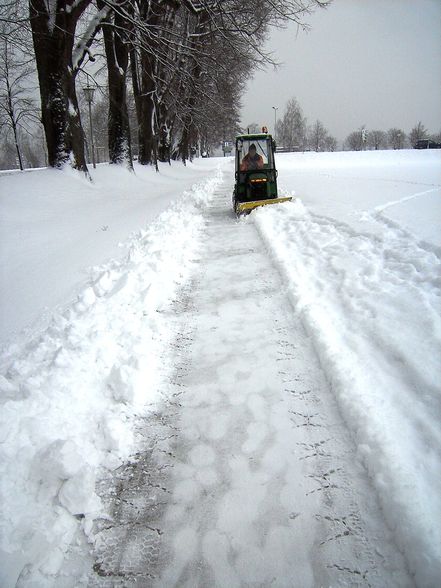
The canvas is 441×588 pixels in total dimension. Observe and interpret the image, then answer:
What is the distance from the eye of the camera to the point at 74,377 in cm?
295

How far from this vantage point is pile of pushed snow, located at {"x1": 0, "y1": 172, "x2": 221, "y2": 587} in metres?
1.92

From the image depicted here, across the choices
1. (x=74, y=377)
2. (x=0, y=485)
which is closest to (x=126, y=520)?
(x=0, y=485)

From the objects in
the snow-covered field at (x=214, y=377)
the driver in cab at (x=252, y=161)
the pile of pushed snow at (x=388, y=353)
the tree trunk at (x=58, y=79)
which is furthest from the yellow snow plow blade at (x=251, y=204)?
the tree trunk at (x=58, y=79)

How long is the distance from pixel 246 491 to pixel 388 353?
1.81 m

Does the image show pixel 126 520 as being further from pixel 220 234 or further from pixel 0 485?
pixel 220 234

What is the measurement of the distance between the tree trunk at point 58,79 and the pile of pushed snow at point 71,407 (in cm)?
840

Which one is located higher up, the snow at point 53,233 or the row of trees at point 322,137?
the row of trees at point 322,137

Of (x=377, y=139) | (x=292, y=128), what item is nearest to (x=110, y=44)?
(x=292, y=128)

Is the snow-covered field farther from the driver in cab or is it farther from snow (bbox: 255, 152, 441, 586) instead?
the driver in cab

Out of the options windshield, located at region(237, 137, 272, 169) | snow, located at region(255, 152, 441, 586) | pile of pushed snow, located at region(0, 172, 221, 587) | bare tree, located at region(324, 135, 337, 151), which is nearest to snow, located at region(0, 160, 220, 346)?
pile of pushed snow, located at region(0, 172, 221, 587)

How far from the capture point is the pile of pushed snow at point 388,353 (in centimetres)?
191

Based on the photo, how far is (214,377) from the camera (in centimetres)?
315

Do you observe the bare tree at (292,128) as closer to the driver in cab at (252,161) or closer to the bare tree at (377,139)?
the bare tree at (377,139)

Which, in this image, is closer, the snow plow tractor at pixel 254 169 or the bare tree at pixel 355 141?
the snow plow tractor at pixel 254 169
